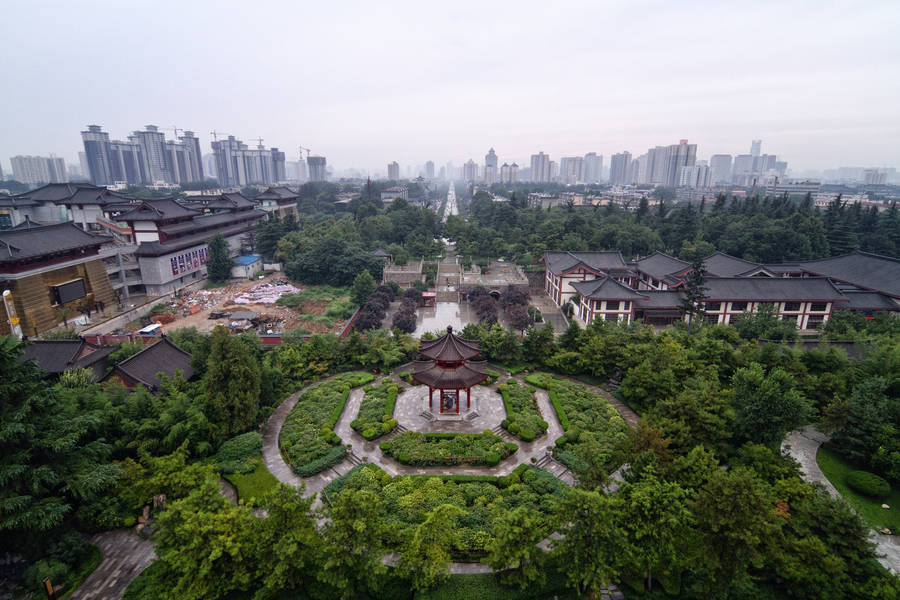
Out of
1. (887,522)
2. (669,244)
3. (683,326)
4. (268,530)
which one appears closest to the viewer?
(268,530)

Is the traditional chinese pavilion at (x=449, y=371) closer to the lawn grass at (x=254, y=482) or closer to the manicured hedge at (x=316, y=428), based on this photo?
the manicured hedge at (x=316, y=428)

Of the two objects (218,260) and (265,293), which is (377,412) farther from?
(218,260)

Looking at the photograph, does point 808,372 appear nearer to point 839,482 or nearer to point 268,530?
point 839,482

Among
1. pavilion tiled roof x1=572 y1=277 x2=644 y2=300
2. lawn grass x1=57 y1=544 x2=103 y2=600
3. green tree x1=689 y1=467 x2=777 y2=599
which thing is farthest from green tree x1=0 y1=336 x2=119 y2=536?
pavilion tiled roof x1=572 y1=277 x2=644 y2=300

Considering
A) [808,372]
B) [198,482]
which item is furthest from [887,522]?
[198,482]

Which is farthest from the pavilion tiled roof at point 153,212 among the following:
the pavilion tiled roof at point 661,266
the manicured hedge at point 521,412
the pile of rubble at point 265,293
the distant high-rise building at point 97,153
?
the distant high-rise building at point 97,153

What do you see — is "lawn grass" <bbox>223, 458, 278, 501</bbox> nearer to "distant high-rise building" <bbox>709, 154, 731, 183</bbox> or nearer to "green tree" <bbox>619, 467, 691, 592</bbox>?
"green tree" <bbox>619, 467, 691, 592</bbox>

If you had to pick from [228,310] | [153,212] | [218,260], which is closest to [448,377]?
[228,310]
